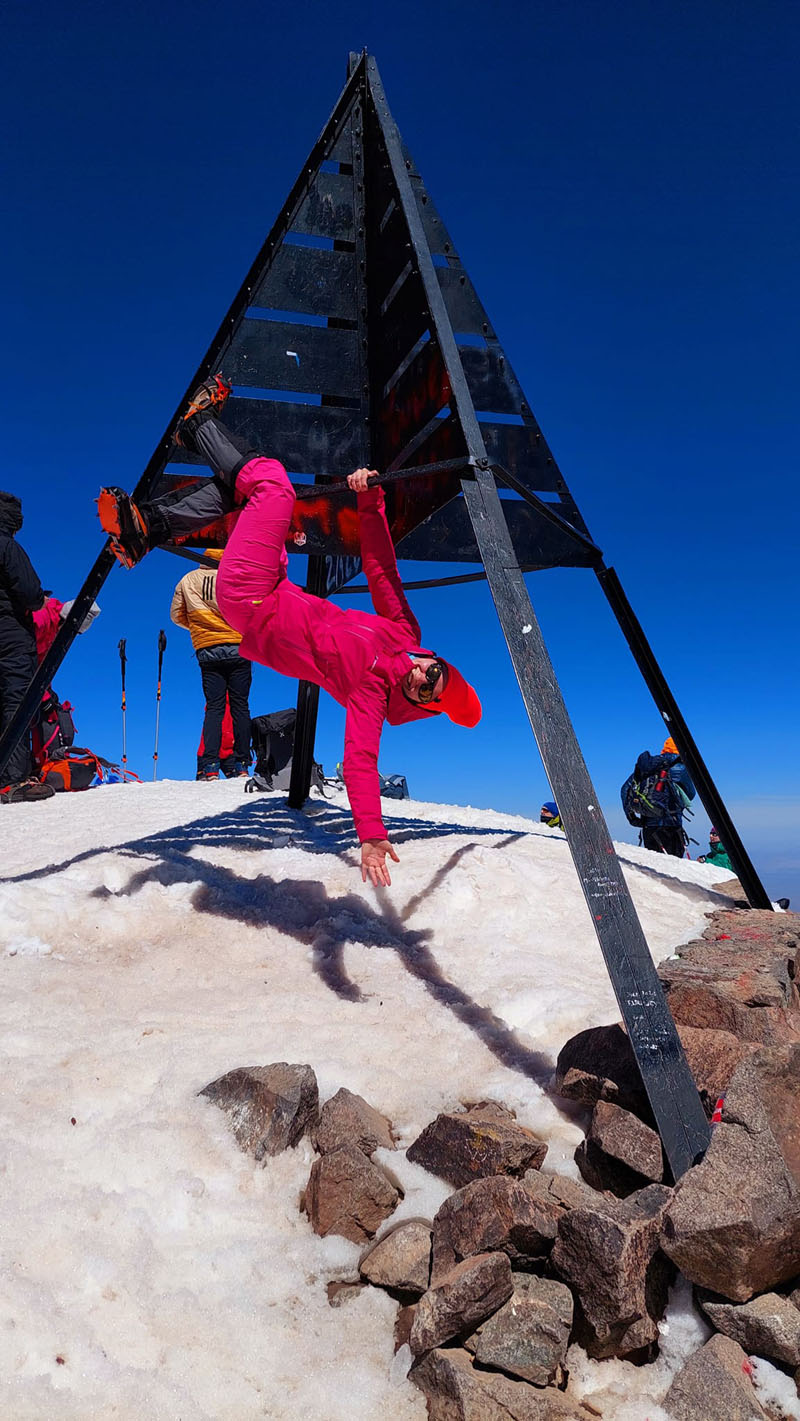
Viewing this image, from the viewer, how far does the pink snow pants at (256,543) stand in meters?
4.66

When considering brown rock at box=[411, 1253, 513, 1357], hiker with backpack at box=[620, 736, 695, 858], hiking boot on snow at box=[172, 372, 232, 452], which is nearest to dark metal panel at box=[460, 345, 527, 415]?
hiking boot on snow at box=[172, 372, 232, 452]

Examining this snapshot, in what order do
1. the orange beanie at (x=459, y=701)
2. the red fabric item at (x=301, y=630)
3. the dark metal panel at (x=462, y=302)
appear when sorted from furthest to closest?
Result: the dark metal panel at (x=462, y=302), the orange beanie at (x=459, y=701), the red fabric item at (x=301, y=630)

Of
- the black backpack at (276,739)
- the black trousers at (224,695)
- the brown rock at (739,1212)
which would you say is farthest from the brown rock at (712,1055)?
the black trousers at (224,695)

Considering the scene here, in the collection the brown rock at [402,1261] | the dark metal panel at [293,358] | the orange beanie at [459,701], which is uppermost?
the dark metal panel at [293,358]

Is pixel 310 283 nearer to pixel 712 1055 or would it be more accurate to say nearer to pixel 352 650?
pixel 352 650

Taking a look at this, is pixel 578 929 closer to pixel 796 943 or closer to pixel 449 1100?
pixel 796 943

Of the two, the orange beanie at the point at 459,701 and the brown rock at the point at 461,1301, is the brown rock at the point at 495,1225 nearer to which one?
the brown rock at the point at 461,1301

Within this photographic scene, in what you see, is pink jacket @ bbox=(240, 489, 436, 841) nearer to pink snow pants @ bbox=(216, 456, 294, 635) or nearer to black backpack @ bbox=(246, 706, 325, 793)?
pink snow pants @ bbox=(216, 456, 294, 635)

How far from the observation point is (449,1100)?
290 centimetres

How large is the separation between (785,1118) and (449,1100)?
1.13 m

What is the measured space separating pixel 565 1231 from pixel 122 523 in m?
4.48

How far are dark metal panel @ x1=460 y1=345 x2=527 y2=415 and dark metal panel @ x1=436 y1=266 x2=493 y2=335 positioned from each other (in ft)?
0.47

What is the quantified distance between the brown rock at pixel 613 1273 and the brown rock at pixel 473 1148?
345mm

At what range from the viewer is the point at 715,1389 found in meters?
1.79
